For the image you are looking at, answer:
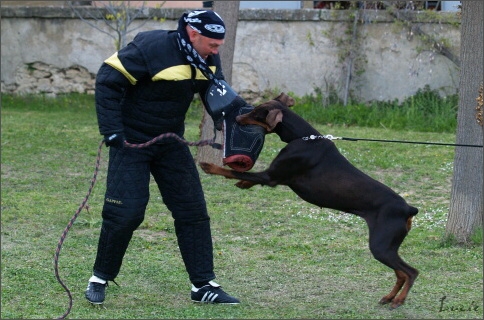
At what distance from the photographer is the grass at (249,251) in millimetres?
5137

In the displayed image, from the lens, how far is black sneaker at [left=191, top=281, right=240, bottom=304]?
204 inches

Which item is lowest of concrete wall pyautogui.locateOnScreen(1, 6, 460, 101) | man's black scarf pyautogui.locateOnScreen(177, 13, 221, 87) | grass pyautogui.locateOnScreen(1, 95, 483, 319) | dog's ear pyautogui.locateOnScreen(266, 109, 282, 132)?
grass pyautogui.locateOnScreen(1, 95, 483, 319)

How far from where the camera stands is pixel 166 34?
491 cm

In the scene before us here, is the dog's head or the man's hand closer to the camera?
the man's hand

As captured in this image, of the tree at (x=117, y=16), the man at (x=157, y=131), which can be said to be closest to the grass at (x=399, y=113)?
the tree at (x=117, y=16)

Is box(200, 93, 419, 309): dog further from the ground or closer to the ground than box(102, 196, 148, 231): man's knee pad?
further from the ground

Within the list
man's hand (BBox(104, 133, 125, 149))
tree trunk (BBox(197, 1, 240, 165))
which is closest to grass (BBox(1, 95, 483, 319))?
tree trunk (BBox(197, 1, 240, 165))

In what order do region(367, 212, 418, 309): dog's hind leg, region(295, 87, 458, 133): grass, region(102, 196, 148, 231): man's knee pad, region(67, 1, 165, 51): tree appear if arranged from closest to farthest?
1. region(367, 212, 418, 309): dog's hind leg
2. region(102, 196, 148, 231): man's knee pad
3. region(295, 87, 458, 133): grass
4. region(67, 1, 165, 51): tree

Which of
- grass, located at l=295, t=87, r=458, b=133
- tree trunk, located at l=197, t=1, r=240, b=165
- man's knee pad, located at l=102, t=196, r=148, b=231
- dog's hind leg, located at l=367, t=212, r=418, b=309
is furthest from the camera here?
grass, located at l=295, t=87, r=458, b=133

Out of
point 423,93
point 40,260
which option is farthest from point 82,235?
point 423,93

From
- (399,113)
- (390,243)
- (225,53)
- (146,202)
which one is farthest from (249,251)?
(399,113)

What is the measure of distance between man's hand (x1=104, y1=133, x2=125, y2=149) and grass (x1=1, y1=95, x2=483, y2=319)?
104 cm

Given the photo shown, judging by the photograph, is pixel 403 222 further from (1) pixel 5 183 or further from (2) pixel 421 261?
(1) pixel 5 183

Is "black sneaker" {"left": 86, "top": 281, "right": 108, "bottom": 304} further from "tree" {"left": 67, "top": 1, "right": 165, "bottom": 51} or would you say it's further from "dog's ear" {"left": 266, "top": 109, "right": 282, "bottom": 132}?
"tree" {"left": 67, "top": 1, "right": 165, "bottom": 51}
